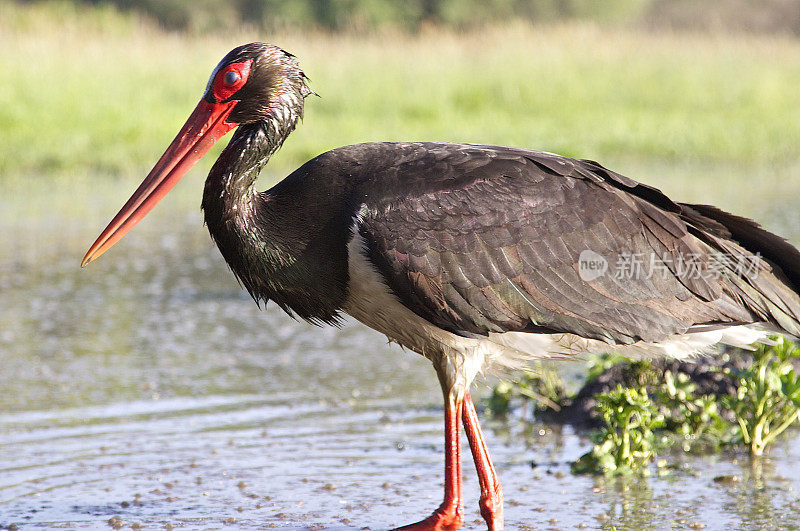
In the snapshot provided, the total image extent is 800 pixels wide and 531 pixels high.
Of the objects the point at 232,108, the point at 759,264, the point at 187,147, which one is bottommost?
the point at 759,264

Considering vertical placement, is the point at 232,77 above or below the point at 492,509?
above

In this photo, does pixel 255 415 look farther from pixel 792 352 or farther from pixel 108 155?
pixel 108 155

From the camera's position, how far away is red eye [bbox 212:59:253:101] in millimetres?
3641

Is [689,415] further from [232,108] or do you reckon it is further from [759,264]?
[232,108]

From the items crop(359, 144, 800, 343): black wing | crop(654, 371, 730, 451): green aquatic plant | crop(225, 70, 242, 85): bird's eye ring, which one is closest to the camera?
crop(359, 144, 800, 343): black wing

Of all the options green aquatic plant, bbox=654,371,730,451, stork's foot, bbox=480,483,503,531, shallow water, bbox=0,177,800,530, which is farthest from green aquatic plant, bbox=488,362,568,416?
stork's foot, bbox=480,483,503,531

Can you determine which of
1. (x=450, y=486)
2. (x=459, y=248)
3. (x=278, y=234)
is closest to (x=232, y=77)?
(x=278, y=234)

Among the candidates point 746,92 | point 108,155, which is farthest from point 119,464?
point 746,92

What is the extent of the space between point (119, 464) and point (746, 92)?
12891 mm

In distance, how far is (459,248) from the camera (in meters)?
3.55

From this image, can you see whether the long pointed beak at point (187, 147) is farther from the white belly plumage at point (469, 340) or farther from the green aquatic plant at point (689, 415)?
the green aquatic plant at point (689, 415)

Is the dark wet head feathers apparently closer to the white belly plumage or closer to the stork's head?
the stork's head

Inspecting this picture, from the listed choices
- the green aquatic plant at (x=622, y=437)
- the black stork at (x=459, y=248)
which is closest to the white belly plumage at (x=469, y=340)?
the black stork at (x=459, y=248)

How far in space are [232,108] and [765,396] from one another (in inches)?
83.4
